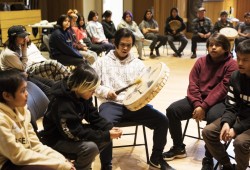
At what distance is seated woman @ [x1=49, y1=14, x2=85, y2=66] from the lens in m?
5.01

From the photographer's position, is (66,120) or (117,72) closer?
(66,120)

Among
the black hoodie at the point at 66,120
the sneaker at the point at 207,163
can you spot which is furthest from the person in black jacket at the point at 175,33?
the black hoodie at the point at 66,120

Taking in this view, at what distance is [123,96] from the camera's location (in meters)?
2.94

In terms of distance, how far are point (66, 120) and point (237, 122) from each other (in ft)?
4.09

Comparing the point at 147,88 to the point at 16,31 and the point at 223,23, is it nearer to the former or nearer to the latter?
the point at 16,31

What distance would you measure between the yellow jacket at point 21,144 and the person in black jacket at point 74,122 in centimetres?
17

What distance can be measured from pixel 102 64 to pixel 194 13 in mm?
9443

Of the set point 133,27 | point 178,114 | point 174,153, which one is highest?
point 133,27

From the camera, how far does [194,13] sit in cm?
1184

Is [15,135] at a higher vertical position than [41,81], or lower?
higher

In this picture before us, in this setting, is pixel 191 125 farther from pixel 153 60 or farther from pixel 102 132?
pixel 153 60

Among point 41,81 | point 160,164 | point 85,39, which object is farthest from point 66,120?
point 85,39

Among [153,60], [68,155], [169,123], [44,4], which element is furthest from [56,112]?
[44,4]

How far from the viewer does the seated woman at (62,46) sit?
501 centimetres
